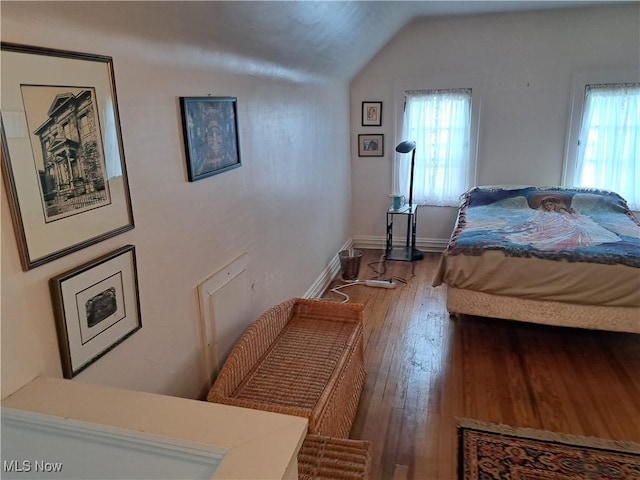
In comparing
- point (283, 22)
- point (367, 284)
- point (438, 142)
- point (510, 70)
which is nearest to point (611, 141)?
point (510, 70)

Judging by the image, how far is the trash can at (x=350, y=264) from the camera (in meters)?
4.27

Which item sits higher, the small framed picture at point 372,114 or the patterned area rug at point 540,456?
the small framed picture at point 372,114

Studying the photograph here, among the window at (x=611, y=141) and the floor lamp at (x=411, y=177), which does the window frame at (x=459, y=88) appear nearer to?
the floor lamp at (x=411, y=177)

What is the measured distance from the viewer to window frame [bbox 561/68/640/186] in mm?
4184

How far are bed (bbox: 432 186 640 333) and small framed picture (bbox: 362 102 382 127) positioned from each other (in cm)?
184

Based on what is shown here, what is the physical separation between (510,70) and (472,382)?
10.5 feet

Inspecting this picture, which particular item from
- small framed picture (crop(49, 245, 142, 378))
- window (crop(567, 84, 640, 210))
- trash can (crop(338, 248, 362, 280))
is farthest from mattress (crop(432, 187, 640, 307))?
small framed picture (crop(49, 245, 142, 378))

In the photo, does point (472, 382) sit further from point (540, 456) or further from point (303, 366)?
point (303, 366)

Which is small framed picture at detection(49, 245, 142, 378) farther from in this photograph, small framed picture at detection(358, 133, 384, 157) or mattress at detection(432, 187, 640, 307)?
small framed picture at detection(358, 133, 384, 157)

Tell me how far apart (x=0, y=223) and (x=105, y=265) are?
37cm

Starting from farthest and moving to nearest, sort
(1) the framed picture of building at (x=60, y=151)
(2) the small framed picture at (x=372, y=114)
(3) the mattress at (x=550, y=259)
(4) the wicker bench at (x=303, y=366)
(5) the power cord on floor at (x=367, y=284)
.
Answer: (2) the small framed picture at (x=372, y=114) < (5) the power cord on floor at (x=367, y=284) < (3) the mattress at (x=550, y=259) < (4) the wicker bench at (x=303, y=366) < (1) the framed picture of building at (x=60, y=151)

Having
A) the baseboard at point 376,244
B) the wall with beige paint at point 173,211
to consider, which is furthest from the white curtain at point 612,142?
the wall with beige paint at point 173,211

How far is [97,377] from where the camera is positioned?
55.7 inches

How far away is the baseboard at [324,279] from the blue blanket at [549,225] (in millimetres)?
1193
